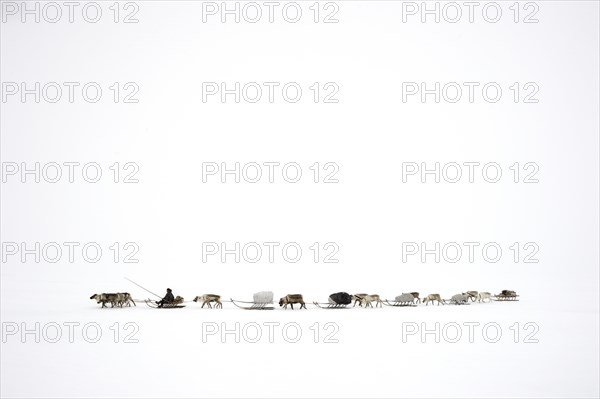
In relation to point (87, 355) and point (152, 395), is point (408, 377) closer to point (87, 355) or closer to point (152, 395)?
point (152, 395)

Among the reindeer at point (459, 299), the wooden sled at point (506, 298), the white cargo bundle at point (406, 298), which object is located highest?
the white cargo bundle at point (406, 298)

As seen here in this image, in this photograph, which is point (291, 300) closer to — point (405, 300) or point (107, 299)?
point (405, 300)

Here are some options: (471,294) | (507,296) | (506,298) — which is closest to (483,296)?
(471,294)

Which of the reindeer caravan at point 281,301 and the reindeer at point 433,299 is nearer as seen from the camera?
the reindeer caravan at point 281,301

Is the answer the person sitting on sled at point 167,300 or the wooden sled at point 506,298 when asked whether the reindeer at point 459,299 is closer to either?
the wooden sled at point 506,298

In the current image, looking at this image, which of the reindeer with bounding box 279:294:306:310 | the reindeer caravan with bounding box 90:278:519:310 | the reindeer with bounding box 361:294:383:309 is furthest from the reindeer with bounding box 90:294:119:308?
the reindeer with bounding box 361:294:383:309

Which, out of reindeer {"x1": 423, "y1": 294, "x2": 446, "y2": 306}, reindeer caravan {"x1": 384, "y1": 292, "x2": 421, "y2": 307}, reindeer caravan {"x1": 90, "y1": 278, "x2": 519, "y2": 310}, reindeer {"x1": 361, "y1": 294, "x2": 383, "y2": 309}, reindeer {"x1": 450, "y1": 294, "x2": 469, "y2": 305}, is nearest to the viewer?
reindeer caravan {"x1": 90, "y1": 278, "x2": 519, "y2": 310}

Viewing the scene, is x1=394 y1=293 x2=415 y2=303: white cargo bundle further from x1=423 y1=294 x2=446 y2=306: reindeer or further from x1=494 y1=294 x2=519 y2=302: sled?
x1=494 y1=294 x2=519 y2=302: sled

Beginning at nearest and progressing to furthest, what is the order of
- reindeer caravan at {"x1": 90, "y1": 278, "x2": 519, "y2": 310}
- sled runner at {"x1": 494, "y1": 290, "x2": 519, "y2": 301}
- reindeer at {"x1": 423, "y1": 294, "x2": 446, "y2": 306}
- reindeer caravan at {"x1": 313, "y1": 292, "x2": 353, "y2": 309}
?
reindeer caravan at {"x1": 90, "y1": 278, "x2": 519, "y2": 310} < reindeer caravan at {"x1": 313, "y1": 292, "x2": 353, "y2": 309} < reindeer at {"x1": 423, "y1": 294, "x2": 446, "y2": 306} < sled runner at {"x1": 494, "y1": 290, "x2": 519, "y2": 301}

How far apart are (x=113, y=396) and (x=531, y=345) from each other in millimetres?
5352

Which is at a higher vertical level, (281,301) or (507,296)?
(281,301)

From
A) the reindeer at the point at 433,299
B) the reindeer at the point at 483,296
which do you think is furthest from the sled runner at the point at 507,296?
the reindeer at the point at 433,299

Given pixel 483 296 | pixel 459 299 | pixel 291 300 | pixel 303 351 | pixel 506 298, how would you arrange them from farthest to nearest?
pixel 506 298, pixel 483 296, pixel 459 299, pixel 291 300, pixel 303 351

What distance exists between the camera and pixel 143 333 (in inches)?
303
